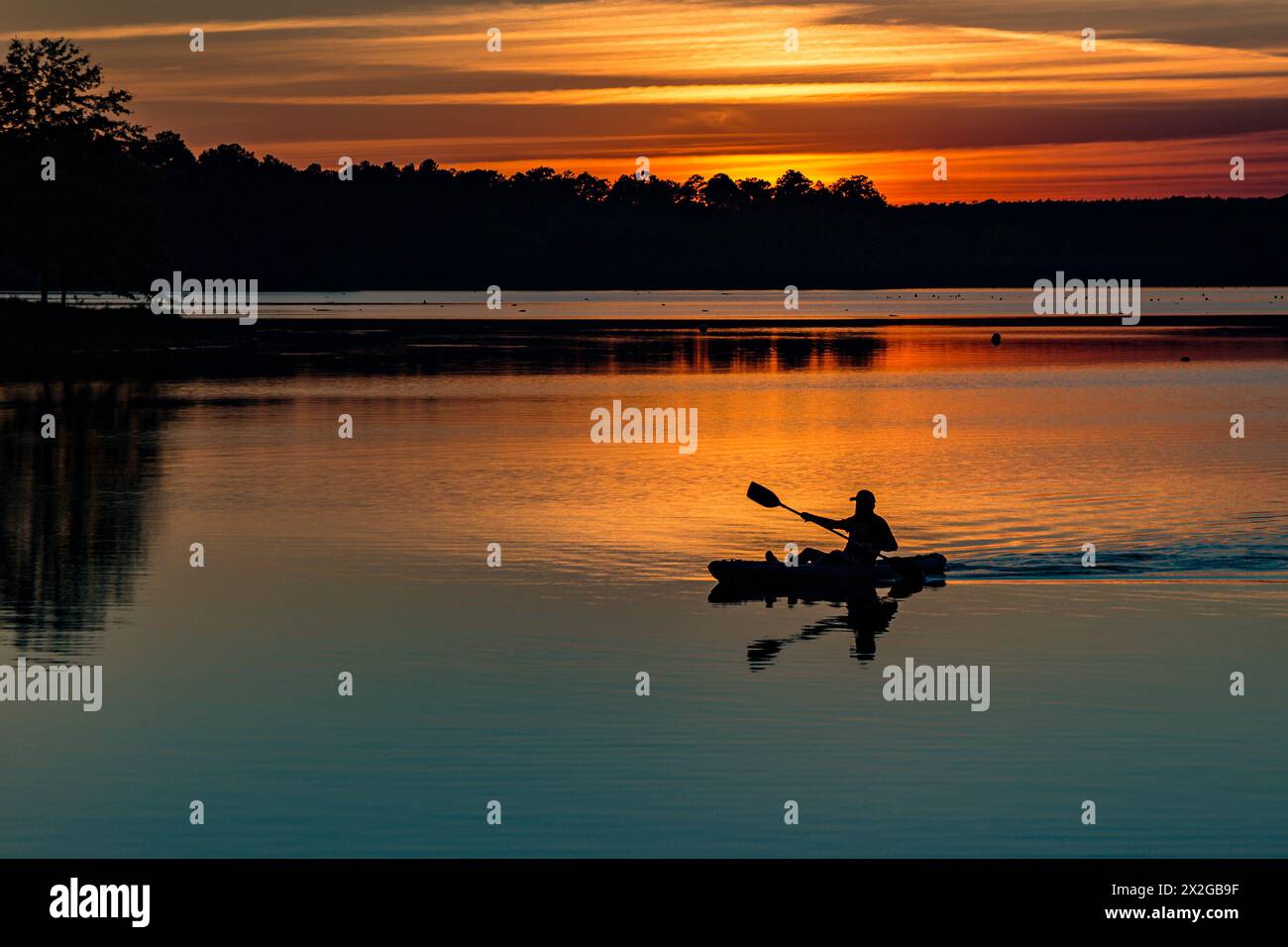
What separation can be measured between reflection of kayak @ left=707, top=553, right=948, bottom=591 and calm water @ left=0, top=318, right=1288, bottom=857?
733mm

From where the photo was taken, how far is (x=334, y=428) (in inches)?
2554

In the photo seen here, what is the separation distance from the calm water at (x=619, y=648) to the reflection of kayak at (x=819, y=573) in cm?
73

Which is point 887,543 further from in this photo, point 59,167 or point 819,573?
point 59,167

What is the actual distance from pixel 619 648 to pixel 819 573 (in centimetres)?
651

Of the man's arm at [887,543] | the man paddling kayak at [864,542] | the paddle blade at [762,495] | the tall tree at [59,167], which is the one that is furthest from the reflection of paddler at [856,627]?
the tall tree at [59,167]

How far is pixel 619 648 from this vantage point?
90.4ft

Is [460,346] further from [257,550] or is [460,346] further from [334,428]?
[257,550]

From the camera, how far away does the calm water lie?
19.1 meters

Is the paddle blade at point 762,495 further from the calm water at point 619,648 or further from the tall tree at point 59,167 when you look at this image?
the tall tree at point 59,167

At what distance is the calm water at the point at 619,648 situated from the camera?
19141 mm

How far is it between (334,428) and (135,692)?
40460mm

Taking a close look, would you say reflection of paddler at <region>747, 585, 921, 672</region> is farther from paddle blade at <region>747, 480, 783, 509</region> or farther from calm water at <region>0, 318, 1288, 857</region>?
paddle blade at <region>747, 480, 783, 509</region>

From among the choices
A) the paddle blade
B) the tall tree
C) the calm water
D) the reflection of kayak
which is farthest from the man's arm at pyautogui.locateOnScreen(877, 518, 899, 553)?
the tall tree
